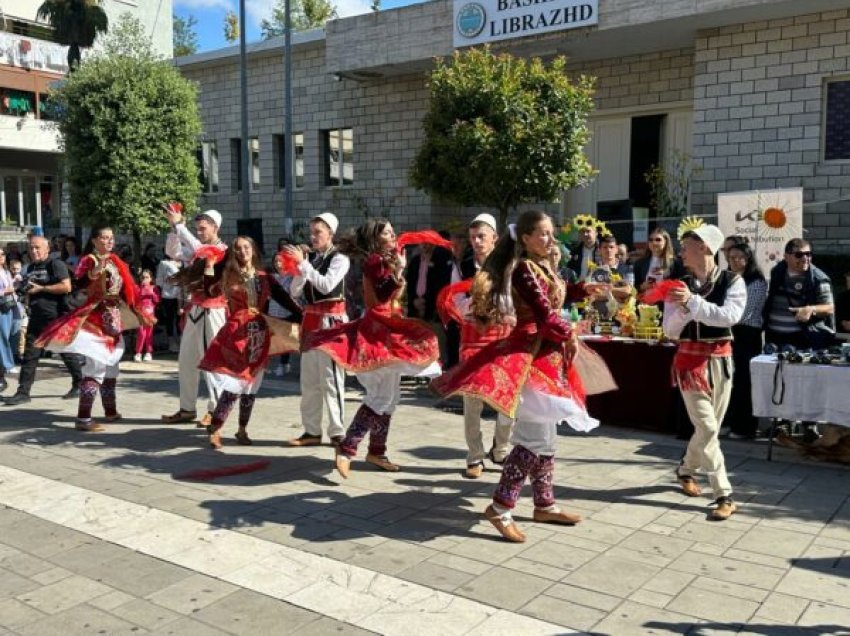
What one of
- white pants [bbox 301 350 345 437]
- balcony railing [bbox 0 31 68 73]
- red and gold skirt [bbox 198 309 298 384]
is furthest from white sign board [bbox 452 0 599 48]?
balcony railing [bbox 0 31 68 73]

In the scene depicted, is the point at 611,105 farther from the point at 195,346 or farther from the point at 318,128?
the point at 195,346

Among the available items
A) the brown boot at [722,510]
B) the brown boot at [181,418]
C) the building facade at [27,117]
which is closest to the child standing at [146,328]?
the brown boot at [181,418]

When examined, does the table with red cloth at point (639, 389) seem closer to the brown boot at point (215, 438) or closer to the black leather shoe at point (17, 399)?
the brown boot at point (215, 438)

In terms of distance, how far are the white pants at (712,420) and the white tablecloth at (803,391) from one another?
51.4 inches

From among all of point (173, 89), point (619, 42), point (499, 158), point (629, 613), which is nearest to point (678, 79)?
point (619, 42)

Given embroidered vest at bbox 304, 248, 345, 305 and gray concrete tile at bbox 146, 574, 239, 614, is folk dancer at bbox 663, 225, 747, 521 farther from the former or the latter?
gray concrete tile at bbox 146, 574, 239, 614

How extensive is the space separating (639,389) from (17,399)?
7010 millimetres

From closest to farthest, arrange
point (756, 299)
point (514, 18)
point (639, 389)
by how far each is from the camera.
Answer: point (756, 299) < point (639, 389) < point (514, 18)

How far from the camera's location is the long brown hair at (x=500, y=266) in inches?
183

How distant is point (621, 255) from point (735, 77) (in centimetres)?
670

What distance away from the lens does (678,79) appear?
15.5 m

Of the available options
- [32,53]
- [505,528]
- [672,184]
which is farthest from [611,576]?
[32,53]

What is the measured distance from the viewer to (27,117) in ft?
109

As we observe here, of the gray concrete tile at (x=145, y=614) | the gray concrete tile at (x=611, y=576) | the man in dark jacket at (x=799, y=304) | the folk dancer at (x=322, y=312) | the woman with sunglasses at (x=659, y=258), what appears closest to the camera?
the gray concrete tile at (x=145, y=614)
